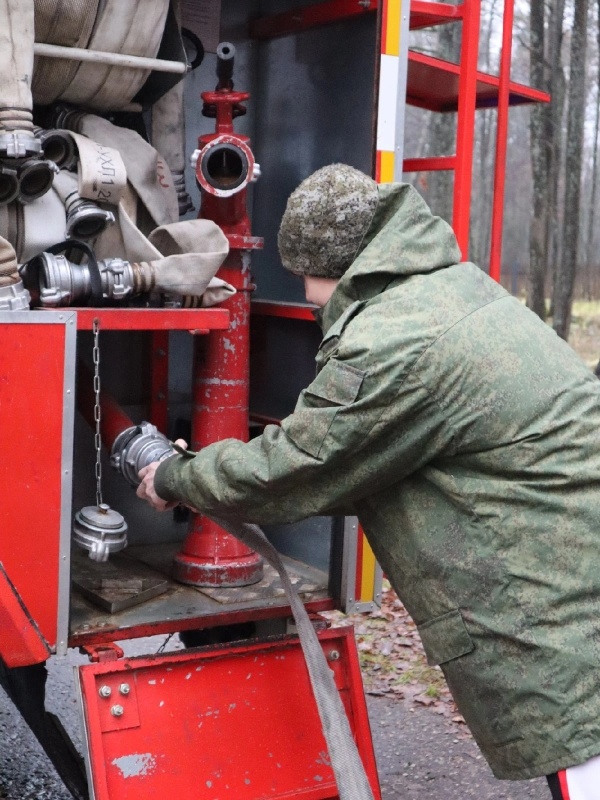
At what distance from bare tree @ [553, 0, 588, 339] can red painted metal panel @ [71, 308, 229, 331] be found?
8.13 m

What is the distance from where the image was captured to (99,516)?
118 inches

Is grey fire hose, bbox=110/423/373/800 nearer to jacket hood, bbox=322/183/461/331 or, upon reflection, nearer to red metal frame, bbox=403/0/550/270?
jacket hood, bbox=322/183/461/331

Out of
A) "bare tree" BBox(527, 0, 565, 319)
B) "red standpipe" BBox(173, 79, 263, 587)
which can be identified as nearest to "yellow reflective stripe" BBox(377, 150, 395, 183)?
"red standpipe" BBox(173, 79, 263, 587)

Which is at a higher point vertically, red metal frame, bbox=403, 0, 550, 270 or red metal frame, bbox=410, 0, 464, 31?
red metal frame, bbox=410, 0, 464, 31

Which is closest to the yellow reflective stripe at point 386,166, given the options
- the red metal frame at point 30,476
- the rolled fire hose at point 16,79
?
the rolled fire hose at point 16,79

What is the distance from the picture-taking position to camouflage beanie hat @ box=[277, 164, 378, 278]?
238 cm

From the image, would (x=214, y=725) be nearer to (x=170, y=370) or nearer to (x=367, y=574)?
(x=367, y=574)

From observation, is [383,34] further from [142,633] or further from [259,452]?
[142,633]

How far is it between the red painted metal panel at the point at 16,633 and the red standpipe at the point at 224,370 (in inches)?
32.8

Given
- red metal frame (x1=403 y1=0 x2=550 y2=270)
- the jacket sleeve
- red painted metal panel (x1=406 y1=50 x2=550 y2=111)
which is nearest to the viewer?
the jacket sleeve

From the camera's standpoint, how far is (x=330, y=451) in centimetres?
224

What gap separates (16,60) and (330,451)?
1.44 metres

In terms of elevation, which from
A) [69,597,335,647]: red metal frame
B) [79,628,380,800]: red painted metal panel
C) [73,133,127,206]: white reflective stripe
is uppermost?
[73,133,127,206]: white reflective stripe

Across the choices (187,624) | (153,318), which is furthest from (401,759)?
(153,318)
